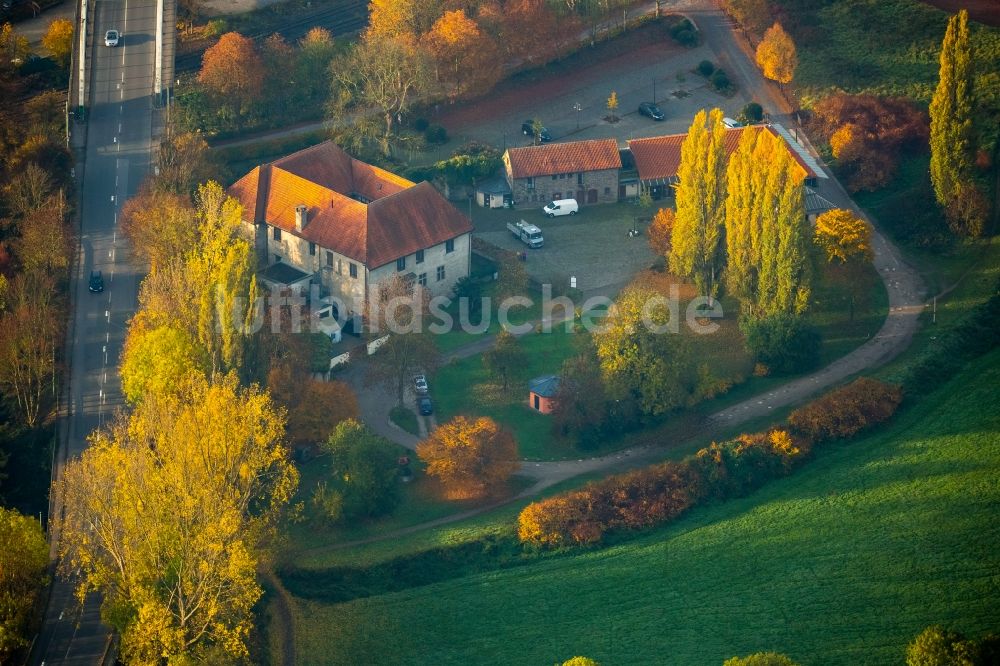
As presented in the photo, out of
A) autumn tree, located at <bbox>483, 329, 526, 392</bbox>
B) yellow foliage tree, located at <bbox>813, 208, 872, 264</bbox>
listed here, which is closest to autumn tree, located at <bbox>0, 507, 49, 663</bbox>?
autumn tree, located at <bbox>483, 329, 526, 392</bbox>

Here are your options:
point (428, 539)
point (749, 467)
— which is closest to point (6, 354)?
point (428, 539)

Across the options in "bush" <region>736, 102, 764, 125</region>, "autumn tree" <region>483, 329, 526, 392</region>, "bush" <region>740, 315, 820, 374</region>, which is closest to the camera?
"autumn tree" <region>483, 329, 526, 392</region>

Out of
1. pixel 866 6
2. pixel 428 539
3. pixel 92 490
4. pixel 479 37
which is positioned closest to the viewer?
pixel 92 490

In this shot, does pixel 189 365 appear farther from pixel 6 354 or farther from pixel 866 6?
pixel 866 6

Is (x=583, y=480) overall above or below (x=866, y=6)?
below

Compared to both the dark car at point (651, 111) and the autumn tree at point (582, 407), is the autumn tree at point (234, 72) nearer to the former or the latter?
the dark car at point (651, 111)

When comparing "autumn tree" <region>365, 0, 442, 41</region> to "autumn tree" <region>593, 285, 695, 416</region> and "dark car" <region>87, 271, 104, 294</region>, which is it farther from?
"autumn tree" <region>593, 285, 695, 416</region>
